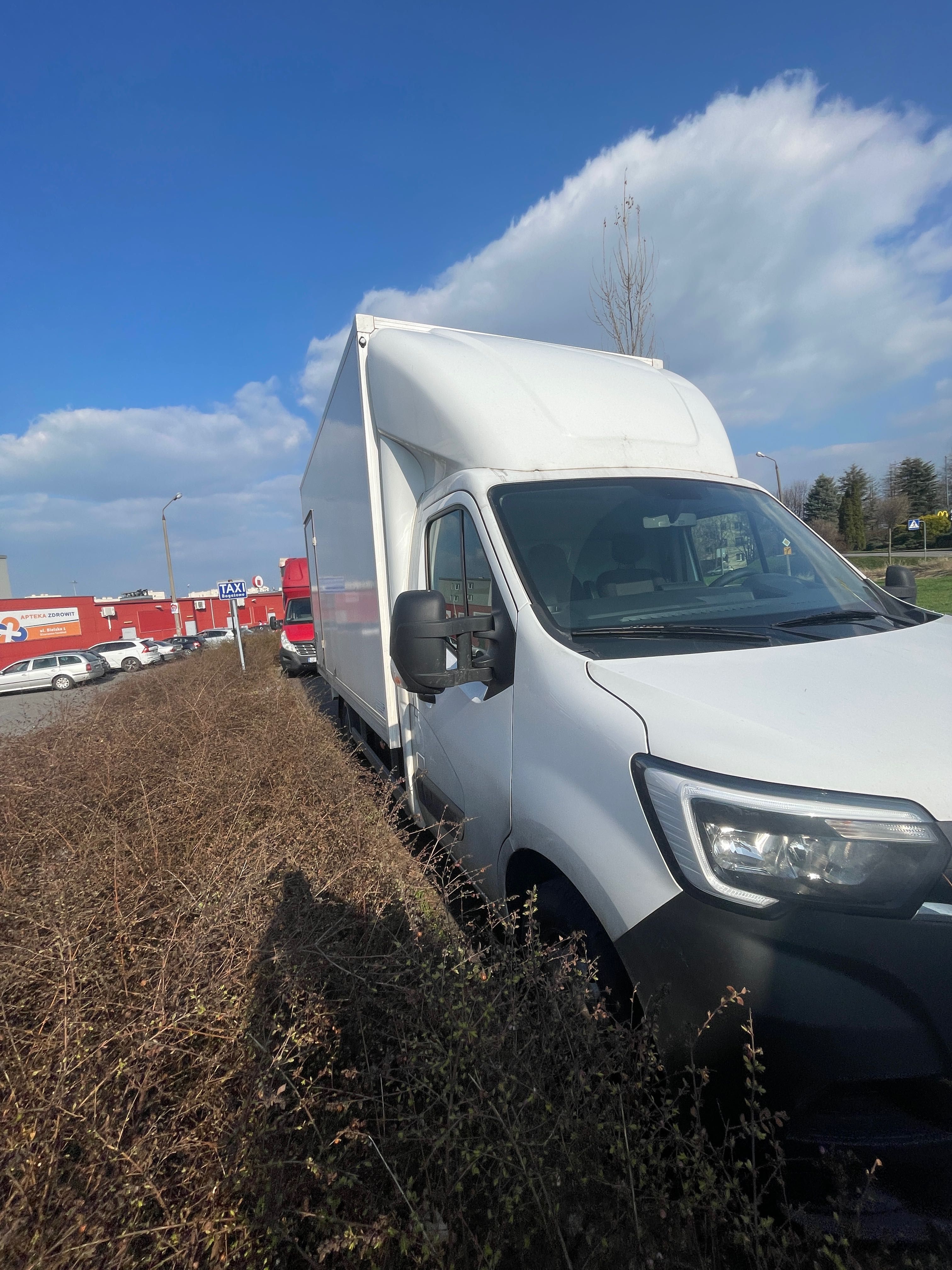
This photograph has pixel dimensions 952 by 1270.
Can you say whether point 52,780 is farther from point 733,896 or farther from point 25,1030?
point 733,896

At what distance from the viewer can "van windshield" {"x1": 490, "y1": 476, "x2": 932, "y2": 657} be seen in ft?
7.87

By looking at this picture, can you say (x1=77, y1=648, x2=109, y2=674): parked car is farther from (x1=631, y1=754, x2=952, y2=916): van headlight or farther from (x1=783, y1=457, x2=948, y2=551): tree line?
(x1=783, y1=457, x2=948, y2=551): tree line

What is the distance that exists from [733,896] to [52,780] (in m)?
4.18

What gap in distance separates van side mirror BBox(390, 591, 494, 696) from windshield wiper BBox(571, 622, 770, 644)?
0.47 metres

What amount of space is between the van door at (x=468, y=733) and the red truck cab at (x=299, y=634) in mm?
12949

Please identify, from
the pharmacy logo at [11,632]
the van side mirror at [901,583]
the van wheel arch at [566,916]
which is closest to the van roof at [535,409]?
the van side mirror at [901,583]

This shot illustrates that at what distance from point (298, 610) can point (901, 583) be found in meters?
17.1

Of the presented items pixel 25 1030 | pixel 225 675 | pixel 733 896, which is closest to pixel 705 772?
pixel 733 896

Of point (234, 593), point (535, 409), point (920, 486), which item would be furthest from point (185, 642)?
point (920, 486)

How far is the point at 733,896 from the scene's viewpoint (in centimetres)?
157

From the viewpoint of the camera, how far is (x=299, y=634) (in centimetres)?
1767

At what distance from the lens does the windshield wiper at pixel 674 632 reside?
7.54ft

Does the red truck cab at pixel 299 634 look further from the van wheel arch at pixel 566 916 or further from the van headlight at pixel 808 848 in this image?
the van headlight at pixel 808 848

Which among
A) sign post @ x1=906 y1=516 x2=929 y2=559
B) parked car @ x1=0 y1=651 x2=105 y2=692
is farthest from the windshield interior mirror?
sign post @ x1=906 y1=516 x2=929 y2=559
